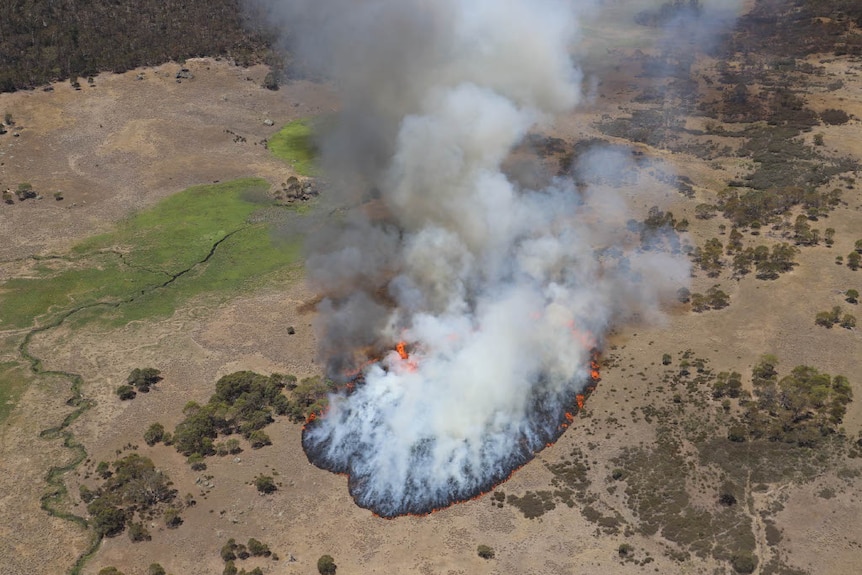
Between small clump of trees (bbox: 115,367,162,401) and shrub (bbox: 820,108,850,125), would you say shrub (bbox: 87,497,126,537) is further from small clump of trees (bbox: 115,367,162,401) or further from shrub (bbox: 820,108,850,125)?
shrub (bbox: 820,108,850,125)

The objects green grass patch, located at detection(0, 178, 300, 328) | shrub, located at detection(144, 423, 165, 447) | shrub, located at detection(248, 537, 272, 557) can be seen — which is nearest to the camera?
shrub, located at detection(248, 537, 272, 557)

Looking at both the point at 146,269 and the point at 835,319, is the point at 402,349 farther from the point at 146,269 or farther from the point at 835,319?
the point at 835,319

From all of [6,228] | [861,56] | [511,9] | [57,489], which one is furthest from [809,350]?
[861,56]

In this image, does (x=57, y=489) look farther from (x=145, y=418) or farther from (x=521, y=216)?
(x=521, y=216)

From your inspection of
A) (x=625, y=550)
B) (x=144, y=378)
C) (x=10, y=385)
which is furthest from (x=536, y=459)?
(x=10, y=385)

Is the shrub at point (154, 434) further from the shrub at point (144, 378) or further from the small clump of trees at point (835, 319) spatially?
the small clump of trees at point (835, 319)

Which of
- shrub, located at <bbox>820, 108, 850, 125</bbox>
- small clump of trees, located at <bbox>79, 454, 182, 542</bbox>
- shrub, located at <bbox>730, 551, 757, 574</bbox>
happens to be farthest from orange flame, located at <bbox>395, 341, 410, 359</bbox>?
shrub, located at <bbox>820, 108, 850, 125</bbox>
